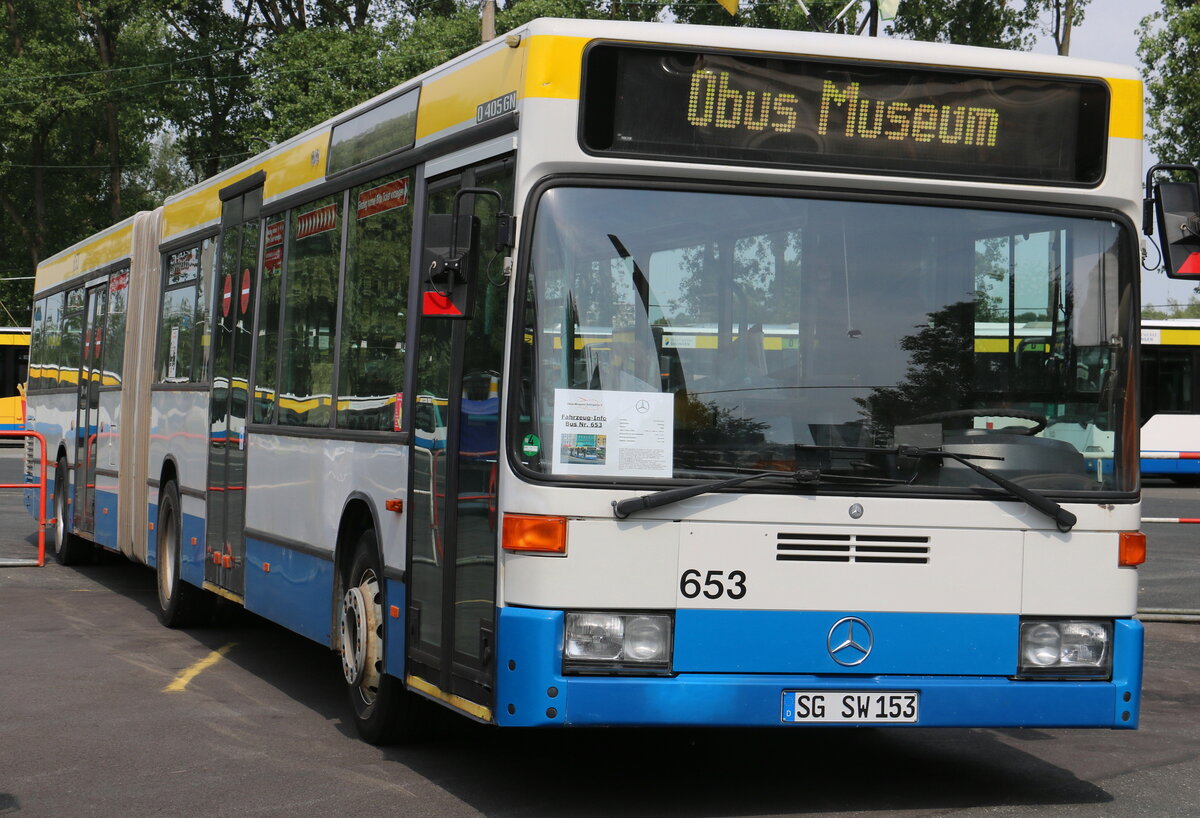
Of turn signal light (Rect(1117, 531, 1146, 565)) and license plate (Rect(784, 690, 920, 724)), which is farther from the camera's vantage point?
turn signal light (Rect(1117, 531, 1146, 565))

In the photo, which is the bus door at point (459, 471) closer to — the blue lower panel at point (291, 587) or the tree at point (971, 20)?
the blue lower panel at point (291, 587)

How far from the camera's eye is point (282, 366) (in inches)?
390

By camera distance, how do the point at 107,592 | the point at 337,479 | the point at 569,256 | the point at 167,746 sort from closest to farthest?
the point at 569,256 < the point at 167,746 < the point at 337,479 < the point at 107,592

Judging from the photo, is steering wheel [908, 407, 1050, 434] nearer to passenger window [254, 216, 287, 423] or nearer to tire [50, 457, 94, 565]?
passenger window [254, 216, 287, 423]

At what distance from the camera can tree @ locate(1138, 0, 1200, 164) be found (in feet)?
123

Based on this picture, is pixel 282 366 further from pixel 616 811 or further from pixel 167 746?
pixel 616 811

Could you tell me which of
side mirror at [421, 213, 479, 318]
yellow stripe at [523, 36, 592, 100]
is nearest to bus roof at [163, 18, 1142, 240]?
yellow stripe at [523, 36, 592, 100]

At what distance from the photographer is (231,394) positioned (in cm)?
1104

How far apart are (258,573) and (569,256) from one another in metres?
4.58

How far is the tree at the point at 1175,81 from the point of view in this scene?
1470 inches

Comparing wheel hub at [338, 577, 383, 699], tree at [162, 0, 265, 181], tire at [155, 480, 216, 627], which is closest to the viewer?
wheel hub at [338, 577, 383, 699]

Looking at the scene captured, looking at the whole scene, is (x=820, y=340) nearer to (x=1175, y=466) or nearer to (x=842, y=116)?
(x=842, y=116)

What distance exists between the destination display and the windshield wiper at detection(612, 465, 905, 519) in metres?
1.21

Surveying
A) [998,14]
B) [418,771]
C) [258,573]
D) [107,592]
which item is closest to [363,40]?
[998,14]
